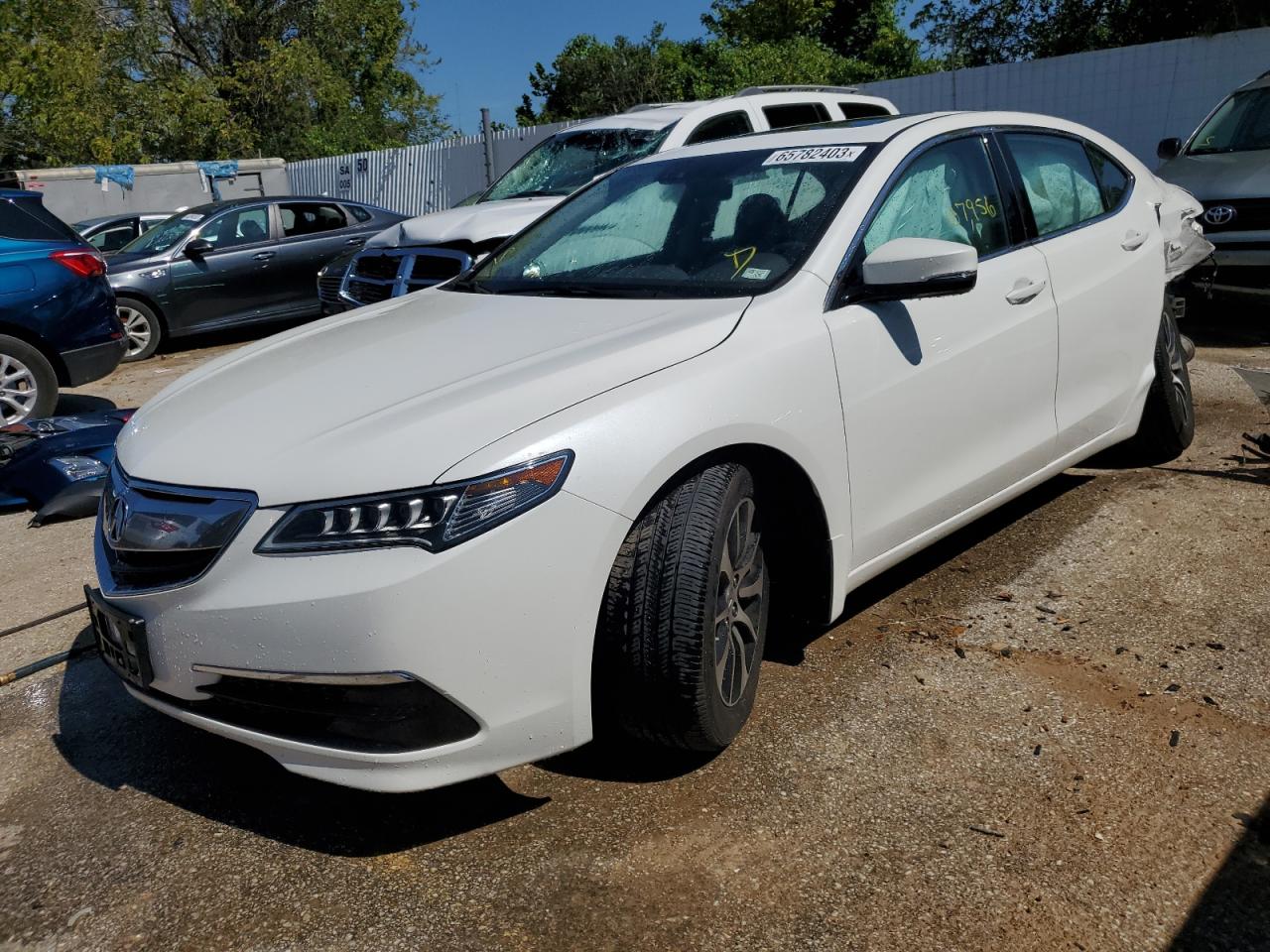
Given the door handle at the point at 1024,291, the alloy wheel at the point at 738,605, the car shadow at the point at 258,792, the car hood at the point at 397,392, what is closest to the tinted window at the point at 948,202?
the door handle at the point at 1024,291

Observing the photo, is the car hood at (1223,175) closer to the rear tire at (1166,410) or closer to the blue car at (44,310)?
the rear tire at (1166,410)

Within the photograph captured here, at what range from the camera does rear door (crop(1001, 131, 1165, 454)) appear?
387cm

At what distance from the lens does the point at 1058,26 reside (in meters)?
19.5

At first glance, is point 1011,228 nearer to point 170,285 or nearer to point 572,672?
point 572,672

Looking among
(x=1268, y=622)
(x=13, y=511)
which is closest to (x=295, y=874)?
(x=1268, y=622)

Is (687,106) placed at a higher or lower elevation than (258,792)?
higher

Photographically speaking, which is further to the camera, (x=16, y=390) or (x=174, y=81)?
(x=174, y=81)

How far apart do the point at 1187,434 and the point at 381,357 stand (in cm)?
371

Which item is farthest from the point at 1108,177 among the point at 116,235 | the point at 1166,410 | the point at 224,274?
the point at 116,235

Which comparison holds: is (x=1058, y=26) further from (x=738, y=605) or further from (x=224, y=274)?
(x=738, y=605)

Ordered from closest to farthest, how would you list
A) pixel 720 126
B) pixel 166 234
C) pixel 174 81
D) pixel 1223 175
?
1. pixel 1223 175
2. pixel 720 126
3. pixel 166 234
4. pixel 174 81

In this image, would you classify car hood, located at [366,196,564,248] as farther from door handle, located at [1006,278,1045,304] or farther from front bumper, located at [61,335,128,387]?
door handle, located at [1006,278,1045,304]

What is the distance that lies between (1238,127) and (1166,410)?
5.13 meters

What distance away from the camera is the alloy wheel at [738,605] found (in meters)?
2.66
